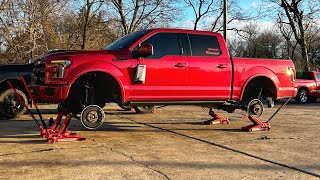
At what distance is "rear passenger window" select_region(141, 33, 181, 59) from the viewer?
7.71 m

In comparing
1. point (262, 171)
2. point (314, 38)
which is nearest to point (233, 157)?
point (262, 171)

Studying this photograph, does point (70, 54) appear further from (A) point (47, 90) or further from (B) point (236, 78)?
(B) point (236, 78)

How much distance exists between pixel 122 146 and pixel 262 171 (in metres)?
2.51

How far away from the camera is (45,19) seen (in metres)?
21.7

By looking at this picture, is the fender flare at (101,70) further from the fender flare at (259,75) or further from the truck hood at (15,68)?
the truck hood at (15,68)

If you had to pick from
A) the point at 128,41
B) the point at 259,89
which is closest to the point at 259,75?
the point at 259,89

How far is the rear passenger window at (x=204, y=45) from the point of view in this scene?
26.9ft

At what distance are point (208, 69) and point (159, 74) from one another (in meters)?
1.12

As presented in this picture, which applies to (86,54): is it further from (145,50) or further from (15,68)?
(15,68)

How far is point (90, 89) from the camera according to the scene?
292 inches

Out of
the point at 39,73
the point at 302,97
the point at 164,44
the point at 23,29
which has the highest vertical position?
the point at 23,29

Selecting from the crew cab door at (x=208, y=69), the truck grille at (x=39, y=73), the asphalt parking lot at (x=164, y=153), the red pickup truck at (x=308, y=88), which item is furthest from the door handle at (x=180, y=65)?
the red pickup truck at (x=308, y=88)

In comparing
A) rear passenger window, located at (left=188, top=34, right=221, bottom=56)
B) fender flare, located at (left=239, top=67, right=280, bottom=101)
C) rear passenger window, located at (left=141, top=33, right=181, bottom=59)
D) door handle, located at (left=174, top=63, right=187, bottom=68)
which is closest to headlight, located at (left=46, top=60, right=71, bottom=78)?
rear passenger window, located at (left=141, top=33, right=181, bottom=59)

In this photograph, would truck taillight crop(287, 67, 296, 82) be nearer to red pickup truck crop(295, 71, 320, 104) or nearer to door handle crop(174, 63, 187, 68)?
door handle crop(174, 63, 187, 68)
